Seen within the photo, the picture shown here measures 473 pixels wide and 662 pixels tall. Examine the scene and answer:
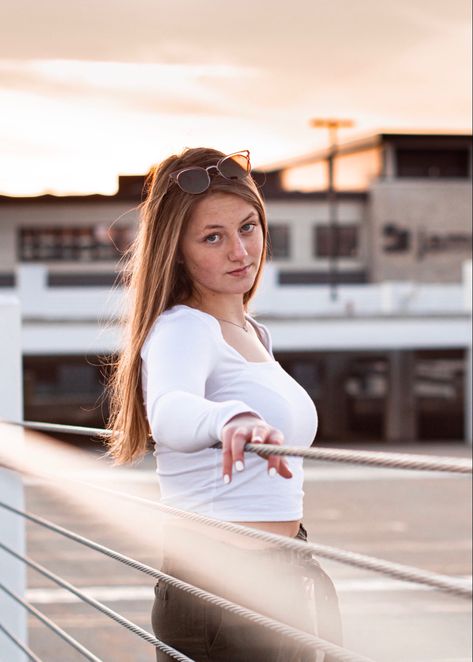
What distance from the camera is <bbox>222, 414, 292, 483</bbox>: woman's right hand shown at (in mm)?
1575

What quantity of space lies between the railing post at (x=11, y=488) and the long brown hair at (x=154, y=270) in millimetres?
1667

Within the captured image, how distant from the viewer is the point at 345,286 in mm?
34000

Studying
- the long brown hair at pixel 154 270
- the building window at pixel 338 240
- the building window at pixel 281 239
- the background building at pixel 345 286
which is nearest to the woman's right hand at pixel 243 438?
the long brown hair at pixel 154 270

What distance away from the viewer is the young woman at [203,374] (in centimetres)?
177

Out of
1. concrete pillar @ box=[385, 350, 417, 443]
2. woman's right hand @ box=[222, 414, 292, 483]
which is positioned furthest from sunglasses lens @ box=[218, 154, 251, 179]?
concrete pillar @ box=[385, 350, 417, 443]

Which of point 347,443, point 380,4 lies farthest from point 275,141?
point 380,4

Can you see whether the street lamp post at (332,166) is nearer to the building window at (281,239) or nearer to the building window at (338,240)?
the building window at (338,240)

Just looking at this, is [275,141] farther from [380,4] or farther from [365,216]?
[380,4]

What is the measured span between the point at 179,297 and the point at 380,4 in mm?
2917

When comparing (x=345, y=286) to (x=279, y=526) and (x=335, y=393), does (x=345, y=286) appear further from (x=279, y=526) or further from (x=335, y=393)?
(x=279, y=526)

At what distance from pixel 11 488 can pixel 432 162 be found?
3698 cm

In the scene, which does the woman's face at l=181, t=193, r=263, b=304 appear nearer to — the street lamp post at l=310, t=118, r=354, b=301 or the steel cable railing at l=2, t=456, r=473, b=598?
the steel cable railing at l=2, t=456, r=473, b=598

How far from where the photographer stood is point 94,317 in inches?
1001

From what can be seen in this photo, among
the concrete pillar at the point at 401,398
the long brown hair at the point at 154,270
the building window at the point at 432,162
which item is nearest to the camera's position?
the long brown hair at the point at 154,270
